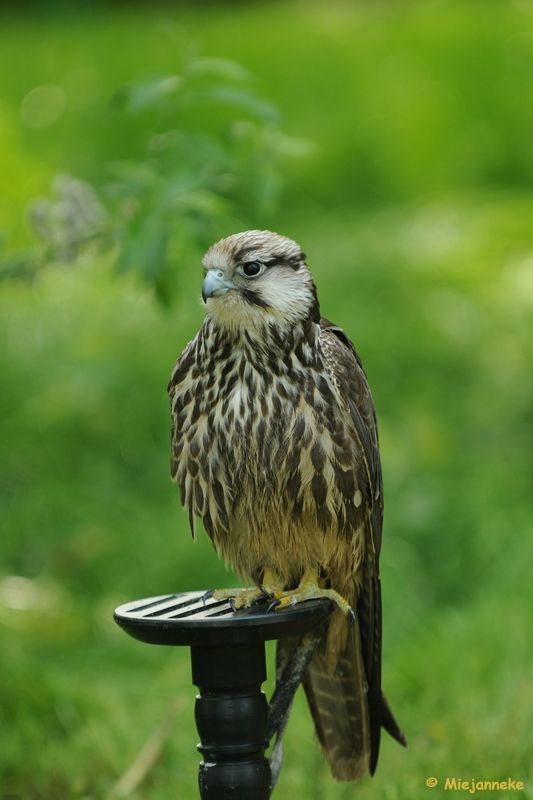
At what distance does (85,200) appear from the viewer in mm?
2760

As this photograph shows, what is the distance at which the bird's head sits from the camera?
6.61 ft

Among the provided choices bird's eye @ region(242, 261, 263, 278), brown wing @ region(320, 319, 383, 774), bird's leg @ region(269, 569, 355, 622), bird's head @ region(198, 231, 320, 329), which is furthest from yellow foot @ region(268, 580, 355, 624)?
bird's eye @ region(242, 261, 263, 278)

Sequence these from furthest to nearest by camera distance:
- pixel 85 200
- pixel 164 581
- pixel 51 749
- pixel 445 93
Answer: pixel 445 93 → pixel 164 581 → pixel 51 749 → pixel 85 200

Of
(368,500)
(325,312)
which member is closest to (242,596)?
(368,500)

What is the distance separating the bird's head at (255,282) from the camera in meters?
2.02

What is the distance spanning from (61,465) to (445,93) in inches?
199

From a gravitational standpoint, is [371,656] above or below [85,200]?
below

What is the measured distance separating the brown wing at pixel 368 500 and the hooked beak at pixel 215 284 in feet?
1.23

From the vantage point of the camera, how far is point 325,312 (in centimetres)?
582

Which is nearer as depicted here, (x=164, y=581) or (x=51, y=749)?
(x=51, y=749)

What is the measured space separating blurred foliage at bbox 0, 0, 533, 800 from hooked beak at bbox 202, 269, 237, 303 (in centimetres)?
37

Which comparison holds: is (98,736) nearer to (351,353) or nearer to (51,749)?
(51,749)

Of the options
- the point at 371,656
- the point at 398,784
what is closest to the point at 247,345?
the point at 371,656

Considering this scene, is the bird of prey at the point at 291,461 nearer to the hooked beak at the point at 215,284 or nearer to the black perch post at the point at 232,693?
the hooked beak at the point at 215,284
